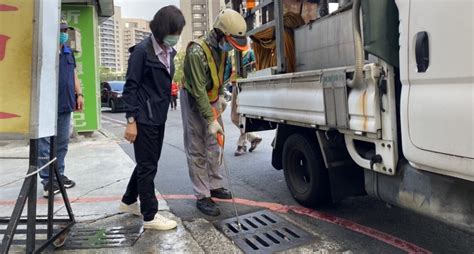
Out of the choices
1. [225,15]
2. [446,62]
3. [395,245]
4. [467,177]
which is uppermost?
[225,15]

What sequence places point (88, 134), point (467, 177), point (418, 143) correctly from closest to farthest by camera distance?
point (467, 177), point (418, 143), point (88, 134)

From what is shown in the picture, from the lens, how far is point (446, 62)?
2.12 meters

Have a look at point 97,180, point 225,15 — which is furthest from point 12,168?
point 225,15

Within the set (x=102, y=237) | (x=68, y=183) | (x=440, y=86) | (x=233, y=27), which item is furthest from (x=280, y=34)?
(x=68, y=183)

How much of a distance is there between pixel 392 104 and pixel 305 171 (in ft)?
5.45

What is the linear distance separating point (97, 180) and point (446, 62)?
174 inches

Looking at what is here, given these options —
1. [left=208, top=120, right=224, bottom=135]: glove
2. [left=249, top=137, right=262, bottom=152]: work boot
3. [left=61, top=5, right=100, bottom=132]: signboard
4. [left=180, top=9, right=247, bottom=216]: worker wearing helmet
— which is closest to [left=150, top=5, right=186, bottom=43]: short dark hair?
[left=180, top=9, right=247, bottom=216]: worker wearing helmet

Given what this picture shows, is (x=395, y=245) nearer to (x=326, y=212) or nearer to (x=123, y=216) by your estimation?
(x=326, y=212)

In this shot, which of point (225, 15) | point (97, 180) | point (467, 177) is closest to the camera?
point (467, 177)

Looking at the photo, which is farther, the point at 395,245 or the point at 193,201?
the point at 193,201

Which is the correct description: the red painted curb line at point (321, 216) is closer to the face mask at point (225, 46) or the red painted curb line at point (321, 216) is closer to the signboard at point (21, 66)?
the face mask at point (225, 46)

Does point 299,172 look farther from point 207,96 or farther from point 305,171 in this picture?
point 207,96

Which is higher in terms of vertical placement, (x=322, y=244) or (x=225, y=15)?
(x=225, y=15)

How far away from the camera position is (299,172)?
165 inches
